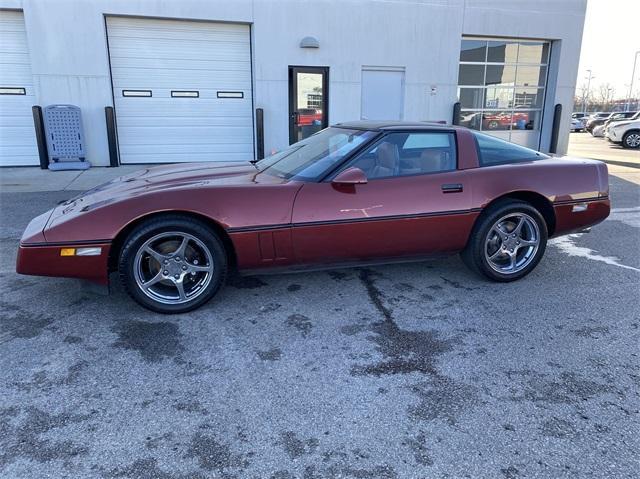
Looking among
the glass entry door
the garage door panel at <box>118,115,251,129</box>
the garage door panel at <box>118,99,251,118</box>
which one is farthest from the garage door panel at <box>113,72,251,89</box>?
the glass entry door

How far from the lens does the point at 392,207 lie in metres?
3.68

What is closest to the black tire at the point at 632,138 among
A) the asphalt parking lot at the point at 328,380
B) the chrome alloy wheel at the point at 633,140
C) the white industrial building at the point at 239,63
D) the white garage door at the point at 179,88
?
the chrome alloy wheel at the point at 633,140

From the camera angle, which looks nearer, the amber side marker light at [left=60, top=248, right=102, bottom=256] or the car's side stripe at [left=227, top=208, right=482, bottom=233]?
the amber side marker light at [left=60, top=248, right=102, bottom=256]

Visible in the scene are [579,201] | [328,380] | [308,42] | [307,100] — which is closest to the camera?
[328,380]

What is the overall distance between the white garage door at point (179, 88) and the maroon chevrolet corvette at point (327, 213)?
7.21m

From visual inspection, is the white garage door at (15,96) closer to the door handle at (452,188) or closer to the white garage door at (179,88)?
Answer: the white garage door at (179,88)

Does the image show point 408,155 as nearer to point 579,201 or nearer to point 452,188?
point 452,188

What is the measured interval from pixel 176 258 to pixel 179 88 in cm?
862

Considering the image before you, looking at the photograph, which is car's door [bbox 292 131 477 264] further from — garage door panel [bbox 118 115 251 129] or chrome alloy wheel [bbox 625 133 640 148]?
chrome alloy wheel [bbox 625 133 640 148]

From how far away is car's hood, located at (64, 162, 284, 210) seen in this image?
3.49 meters

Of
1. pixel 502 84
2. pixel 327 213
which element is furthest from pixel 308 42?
pixel 327 213

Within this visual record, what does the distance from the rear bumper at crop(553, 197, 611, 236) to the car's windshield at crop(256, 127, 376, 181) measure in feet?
5.99

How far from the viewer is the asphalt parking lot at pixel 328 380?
6.82ft

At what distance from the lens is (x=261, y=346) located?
3029mm
